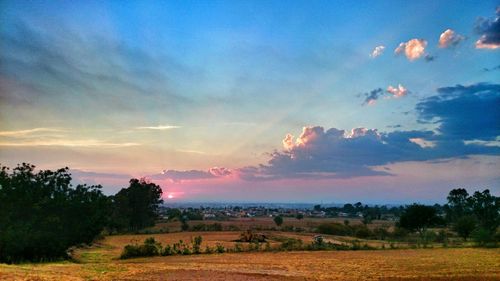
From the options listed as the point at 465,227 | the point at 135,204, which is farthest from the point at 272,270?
the point at 135,204

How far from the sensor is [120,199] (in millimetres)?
85438

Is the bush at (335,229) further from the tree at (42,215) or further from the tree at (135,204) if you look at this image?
the tree at (42,215)

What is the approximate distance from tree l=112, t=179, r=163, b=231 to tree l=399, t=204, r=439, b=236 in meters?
48.8

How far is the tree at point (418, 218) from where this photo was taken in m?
74.6

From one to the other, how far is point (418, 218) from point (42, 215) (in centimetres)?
6049

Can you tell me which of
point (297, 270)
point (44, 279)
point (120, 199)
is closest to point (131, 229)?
point (120, 199)

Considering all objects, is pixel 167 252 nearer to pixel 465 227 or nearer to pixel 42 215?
pixel 42 215

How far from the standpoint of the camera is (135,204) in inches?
3472

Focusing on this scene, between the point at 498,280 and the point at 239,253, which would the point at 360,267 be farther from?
the point at 239,253

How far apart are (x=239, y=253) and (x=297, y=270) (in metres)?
15.9

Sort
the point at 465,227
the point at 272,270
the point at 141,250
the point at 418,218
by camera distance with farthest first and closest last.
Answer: the point at 418,218
the point at 465,227
the point at 141,250
the point at 272,270

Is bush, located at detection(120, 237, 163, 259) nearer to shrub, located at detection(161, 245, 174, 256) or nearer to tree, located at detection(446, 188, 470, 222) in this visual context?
shrub, located at detection(161, 245, 174, 256)

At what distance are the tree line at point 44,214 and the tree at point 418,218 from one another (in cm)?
5298

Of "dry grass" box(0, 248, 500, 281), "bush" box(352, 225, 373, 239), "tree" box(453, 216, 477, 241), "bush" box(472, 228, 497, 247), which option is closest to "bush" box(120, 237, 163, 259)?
"dry grass" box(0, 248, 500, 281)
